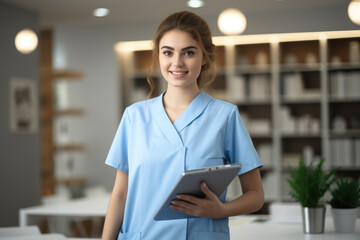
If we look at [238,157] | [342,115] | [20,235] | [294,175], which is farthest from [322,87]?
[238,157]

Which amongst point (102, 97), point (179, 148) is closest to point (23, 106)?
point (102, 97)

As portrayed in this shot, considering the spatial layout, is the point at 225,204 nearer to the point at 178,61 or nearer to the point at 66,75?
the point at 178,61

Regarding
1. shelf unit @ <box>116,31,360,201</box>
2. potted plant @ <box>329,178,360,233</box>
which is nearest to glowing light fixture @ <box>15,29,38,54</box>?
shelf unit @ <box>116,31,360,201</box>

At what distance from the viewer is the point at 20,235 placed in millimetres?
2742

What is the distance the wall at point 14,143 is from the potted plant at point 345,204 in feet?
11.5

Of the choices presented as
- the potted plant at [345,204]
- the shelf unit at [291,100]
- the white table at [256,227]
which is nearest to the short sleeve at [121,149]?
the white table at [256,227]

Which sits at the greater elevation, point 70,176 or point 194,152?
point 194,152

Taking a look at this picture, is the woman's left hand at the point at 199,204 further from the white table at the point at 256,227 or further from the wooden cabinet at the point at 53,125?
the wooden cabinet at the point at 53,125

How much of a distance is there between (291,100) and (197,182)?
477 centimetres

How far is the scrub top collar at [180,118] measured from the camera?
1549mm

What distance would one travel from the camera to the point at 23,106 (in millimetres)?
5164

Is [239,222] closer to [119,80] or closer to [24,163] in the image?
[24,163]

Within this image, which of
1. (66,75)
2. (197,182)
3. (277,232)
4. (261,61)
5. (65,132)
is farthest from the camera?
(65,132)

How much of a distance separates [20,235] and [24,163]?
8.46ft
